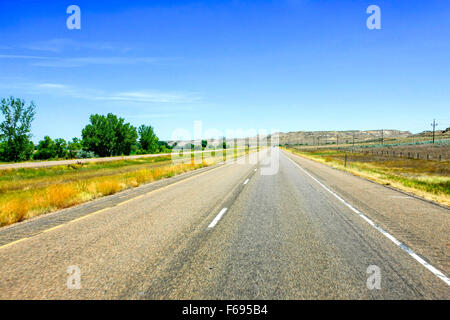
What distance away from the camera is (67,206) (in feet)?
32.1

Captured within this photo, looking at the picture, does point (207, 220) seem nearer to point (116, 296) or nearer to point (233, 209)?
point (233, 209)

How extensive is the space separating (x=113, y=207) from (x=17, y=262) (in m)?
4.70

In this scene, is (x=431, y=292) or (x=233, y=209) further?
(x=233, y=209)

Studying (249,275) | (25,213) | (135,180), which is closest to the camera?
(249,275)

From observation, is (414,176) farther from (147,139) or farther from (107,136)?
(147,139)

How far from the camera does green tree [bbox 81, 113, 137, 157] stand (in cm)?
7564

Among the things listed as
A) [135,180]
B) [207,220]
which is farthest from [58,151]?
[207,220]

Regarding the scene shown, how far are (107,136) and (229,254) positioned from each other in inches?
3134

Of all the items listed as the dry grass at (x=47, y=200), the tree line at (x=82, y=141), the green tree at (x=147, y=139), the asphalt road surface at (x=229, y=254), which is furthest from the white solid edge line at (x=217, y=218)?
the green tree at (x=147, y=139)

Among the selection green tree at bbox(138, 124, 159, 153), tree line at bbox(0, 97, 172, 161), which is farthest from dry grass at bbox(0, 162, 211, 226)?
green tree at bbox(138, 124, 159, 153)

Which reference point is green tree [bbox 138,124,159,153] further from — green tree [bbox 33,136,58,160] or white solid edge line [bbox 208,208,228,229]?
white solid edge line [bbox 208,208,228,229]

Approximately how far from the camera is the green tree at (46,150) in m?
71.8

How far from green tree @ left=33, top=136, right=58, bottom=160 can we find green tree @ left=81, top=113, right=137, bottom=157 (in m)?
7.39

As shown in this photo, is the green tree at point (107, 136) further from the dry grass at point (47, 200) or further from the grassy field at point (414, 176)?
the dry grass at point (47, 200)
